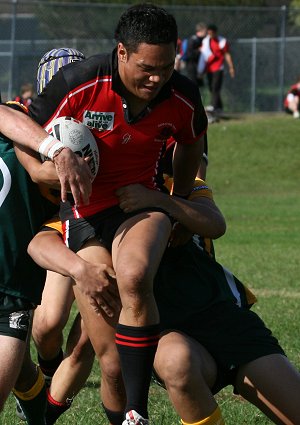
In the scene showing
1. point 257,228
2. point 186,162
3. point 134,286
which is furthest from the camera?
point 257,228

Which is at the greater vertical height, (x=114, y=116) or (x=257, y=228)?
(x=114, y=116)

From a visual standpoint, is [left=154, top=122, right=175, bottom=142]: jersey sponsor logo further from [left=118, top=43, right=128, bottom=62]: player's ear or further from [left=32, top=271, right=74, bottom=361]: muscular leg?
[left=32, top=271, right=74, bottom=361]: muscular leg

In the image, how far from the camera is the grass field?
19.6ft

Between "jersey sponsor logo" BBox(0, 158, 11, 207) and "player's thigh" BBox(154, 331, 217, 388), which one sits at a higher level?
"jersey sponsor logo" BBox(0, 158, 11, 207)

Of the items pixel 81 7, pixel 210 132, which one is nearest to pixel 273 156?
pixel 210 132

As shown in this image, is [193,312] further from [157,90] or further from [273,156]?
[273,156]

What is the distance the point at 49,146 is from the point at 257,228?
11407 mm

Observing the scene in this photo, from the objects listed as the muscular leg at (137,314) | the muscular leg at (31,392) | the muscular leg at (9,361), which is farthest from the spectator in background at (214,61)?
the muscular leg at (137,314)

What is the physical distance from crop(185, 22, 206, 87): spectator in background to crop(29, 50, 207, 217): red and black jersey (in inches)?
732

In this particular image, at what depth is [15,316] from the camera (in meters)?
4.65

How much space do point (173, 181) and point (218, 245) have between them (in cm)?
889

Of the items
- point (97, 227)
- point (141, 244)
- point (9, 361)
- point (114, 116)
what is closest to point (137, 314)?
point (141, 244)

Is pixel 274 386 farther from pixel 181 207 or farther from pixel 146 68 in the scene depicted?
pixel 146 68

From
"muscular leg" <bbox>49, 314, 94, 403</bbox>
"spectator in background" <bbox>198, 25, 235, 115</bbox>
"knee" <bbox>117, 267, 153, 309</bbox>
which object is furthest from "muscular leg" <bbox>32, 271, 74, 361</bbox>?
"spectator in background" <bbox>198, 25, 235, 115</bbox>
